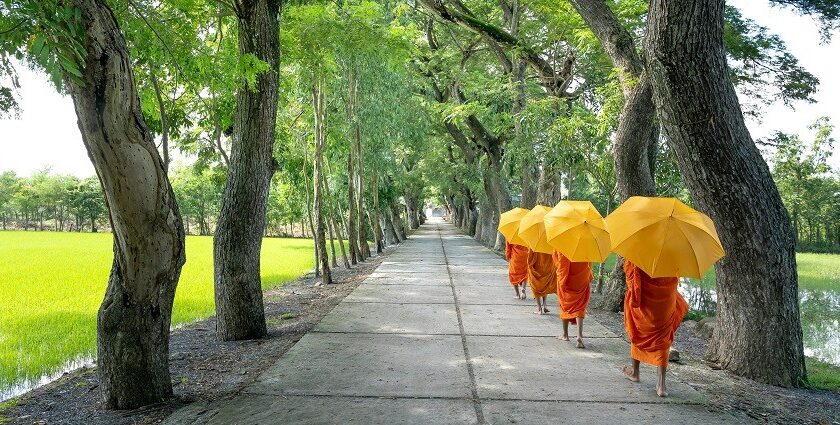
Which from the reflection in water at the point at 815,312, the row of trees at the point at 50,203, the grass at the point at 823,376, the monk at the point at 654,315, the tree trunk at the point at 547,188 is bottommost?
the reflection in water at the point at 815,312

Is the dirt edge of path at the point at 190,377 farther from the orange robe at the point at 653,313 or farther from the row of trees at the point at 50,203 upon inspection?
the row of trees at the point at 50,203

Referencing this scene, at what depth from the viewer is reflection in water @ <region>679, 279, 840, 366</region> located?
9.78 metres

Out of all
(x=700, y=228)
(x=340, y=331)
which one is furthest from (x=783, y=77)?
(x=340, y=331)

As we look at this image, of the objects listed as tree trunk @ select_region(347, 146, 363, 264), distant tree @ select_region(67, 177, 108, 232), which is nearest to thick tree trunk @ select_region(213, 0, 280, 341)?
tree trunk @ select_region(347, 146, 363, 264)

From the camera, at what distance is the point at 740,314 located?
616cm

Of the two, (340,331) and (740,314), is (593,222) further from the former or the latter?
(340,331)

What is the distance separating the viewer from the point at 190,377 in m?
5.96

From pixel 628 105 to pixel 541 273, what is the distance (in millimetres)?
2894

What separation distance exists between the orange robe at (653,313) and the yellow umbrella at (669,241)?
10.4 inches

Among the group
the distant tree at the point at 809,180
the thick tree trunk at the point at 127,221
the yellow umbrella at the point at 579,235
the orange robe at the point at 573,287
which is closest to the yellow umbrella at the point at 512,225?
the yellow umbrella at the point at 579,235

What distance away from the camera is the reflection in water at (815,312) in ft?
32.1

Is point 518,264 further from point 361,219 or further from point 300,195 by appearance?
point 300,195

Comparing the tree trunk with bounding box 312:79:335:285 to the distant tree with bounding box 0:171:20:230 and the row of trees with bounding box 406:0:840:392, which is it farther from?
the distant tree with bounding box 0:171:20:230

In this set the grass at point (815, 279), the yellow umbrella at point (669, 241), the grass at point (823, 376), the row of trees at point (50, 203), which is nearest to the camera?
the yellow umbrella at point (669, 241)
